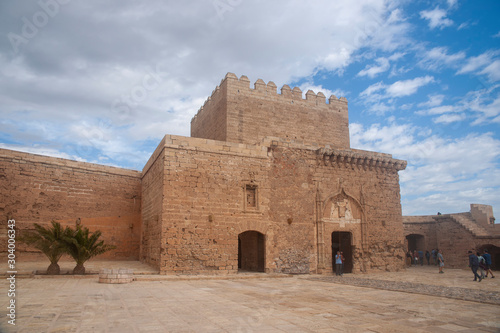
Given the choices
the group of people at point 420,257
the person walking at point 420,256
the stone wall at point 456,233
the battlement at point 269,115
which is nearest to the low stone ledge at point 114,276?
the battlement at point 269,115

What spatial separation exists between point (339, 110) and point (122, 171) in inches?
430

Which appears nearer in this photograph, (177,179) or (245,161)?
(177,179)

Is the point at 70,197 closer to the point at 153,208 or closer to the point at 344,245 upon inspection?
the point at 153,208

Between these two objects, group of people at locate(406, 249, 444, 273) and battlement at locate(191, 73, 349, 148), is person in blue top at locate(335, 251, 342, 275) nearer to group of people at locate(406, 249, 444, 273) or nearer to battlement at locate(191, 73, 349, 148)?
battlement at locate(191, 73, 349, 148)

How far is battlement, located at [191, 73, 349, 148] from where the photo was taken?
15.3 m

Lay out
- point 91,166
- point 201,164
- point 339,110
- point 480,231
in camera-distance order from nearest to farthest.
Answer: point 201,164, point 91,166, point 339,110, point 480,231

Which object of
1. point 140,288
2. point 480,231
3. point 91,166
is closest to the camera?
point 140,288

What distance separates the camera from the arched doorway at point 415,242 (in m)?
22.8

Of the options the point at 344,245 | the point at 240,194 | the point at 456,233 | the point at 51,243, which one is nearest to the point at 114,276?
the point at 51,243

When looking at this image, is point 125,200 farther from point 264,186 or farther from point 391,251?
point 391,251

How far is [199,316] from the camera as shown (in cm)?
540

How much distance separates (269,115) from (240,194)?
15.6 ft

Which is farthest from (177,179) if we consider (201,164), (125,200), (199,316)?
(199,316)

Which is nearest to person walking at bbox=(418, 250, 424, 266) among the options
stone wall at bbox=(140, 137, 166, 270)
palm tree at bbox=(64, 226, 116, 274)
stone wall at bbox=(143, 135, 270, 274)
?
stone wall at bbox=(143, 135, 270, 274)
